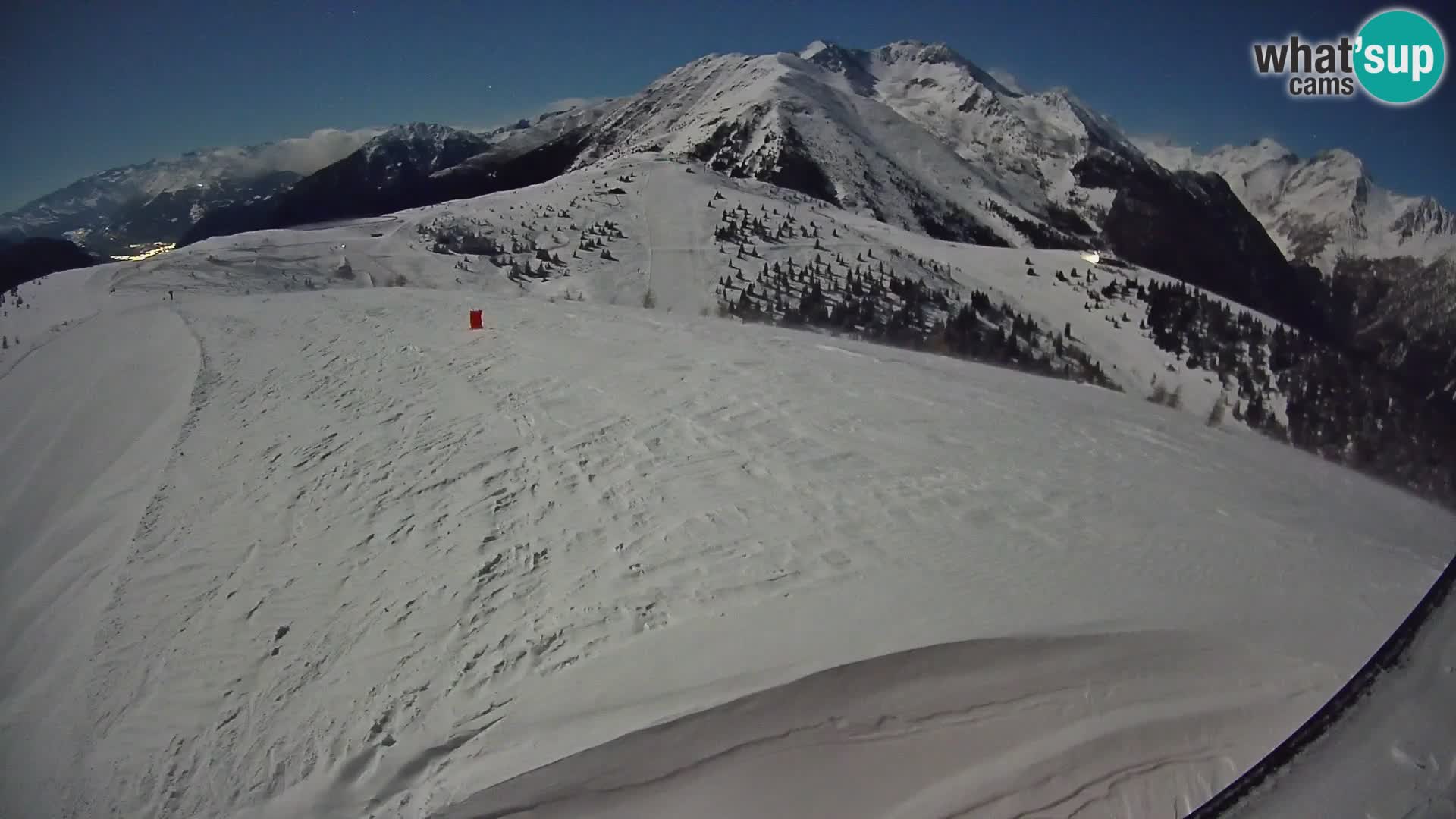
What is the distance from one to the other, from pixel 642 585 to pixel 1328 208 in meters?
67.2

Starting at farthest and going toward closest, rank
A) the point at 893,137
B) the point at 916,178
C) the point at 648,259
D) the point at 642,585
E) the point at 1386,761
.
Answer: the point at 893,137 < the point at 916,178 < the point at 648,259 < the point at 642,585 < the point at 1386,761

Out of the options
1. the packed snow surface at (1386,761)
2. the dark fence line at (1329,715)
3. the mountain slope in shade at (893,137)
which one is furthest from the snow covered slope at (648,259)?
the mountain slope in shade at (893,137)

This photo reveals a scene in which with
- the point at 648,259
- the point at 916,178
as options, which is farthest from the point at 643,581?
the point at 916,178

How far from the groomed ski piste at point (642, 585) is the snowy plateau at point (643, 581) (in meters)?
0.02

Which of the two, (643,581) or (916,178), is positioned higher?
(916,178)

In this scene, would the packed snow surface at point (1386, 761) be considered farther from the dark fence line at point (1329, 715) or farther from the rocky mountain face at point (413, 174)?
the rocky mountain face at point (413, 174)

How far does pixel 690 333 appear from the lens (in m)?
10.7

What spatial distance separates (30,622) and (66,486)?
5.14ft

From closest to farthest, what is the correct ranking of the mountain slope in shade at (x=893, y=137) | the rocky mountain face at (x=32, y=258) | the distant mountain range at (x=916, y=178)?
the rocky mountain face at (x=32, y=258)
the distant mountain range at (x=916, y=178)
the mountain slope in shade at (x=893, y=137)

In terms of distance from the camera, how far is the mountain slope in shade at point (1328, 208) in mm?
8023

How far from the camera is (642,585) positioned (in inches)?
175

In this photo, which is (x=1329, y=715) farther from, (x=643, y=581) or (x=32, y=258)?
(x=32, y=258)

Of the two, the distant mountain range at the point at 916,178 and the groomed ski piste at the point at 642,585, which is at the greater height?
the distant mountain range at the point at 916,178

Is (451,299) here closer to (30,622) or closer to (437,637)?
(30,622)
